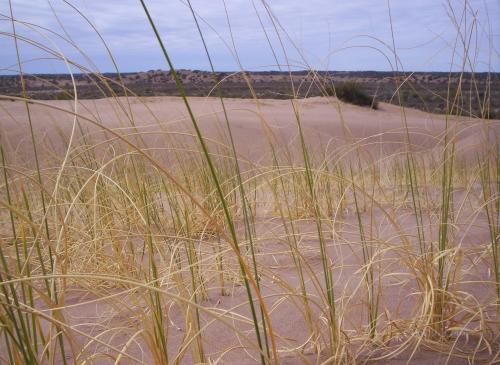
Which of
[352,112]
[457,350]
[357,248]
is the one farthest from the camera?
[352,112]

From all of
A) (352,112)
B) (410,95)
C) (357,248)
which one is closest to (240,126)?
(352,112)

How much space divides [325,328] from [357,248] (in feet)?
2.65

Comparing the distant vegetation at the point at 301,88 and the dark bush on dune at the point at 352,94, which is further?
the dark bush on dune at the point at 352,94

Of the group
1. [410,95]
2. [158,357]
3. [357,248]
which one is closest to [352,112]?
[410,95]

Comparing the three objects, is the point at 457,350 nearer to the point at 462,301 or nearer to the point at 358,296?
the point at 462,301

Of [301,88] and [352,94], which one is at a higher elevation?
[301,88]

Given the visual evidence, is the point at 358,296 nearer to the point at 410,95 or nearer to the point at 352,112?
the point at 352,112

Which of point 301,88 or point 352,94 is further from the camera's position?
point 352,94

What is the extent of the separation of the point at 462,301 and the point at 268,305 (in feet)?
1.95

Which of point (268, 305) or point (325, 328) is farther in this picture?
point (268, 305)

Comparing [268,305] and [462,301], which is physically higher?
[462,301]

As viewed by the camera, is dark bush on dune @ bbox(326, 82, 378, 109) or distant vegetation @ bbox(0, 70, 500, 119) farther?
dark bush on dune @ bbox(326, 82, 378, 109)

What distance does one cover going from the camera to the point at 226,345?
1312 mm

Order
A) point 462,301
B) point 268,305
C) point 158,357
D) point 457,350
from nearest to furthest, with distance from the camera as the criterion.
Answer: point 158,357
point 457,350
point 462,301
point 268,305
